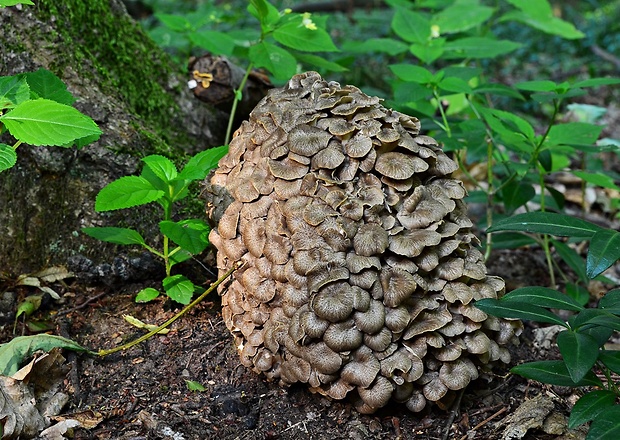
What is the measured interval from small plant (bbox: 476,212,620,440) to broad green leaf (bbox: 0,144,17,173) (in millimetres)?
1942

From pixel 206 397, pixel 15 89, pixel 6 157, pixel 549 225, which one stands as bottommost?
pixel 206 397

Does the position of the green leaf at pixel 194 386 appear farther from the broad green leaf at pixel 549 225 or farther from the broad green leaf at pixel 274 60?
the broad green leaf at pixel 274 60

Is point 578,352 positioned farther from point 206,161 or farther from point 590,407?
point 206,161

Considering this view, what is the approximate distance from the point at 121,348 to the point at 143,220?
0.79 meters

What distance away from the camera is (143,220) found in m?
3.36

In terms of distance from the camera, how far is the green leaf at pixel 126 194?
267 centimetres

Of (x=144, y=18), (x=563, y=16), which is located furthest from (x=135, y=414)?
(x=563, y=16)

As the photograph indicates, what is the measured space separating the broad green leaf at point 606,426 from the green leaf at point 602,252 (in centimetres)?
50

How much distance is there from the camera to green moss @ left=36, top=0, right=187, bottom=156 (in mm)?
3490

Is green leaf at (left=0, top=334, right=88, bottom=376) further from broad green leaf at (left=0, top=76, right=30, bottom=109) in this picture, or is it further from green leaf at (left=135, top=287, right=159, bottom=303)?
broad green leaf at (left=0, top=76, right=30, bottom=109)

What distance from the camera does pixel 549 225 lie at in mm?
2738

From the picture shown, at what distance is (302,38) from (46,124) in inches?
71.5

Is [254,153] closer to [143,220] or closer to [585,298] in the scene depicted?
[143,220]

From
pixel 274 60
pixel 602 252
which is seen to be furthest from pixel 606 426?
pixel 274 60
